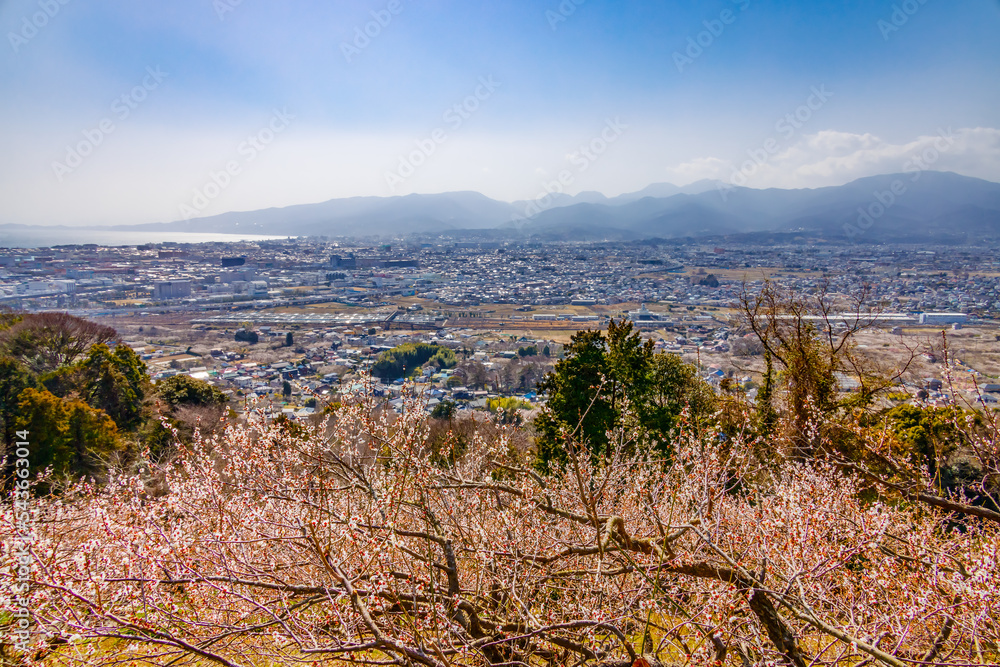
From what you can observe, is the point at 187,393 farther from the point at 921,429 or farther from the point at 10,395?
the point at 921,429

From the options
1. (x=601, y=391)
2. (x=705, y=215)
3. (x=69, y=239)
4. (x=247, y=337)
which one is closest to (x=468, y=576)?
(x=601, y=391)

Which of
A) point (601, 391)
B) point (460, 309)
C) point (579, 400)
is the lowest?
point (460, 309)

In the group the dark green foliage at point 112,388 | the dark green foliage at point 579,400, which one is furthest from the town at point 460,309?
the dark green foliage at point 112,388

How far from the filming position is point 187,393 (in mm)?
12703

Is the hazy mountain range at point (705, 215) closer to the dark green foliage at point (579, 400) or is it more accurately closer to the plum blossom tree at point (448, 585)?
the dark green foliage at point (579, 400)

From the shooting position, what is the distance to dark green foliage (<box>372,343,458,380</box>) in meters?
19.1

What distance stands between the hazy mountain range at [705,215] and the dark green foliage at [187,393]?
83709mm

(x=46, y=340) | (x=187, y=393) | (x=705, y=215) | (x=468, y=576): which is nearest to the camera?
(x=468, y=576)

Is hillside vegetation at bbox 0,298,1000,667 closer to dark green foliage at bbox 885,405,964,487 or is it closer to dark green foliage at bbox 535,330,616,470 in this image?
dark green foliage at bbox 885,405,964,487

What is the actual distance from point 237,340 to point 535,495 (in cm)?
2561

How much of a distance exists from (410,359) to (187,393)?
9.19 m

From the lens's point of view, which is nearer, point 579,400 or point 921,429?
point 921,429

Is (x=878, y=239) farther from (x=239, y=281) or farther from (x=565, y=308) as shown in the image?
(x=239, y=281)

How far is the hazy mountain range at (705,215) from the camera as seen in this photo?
80.9 m
